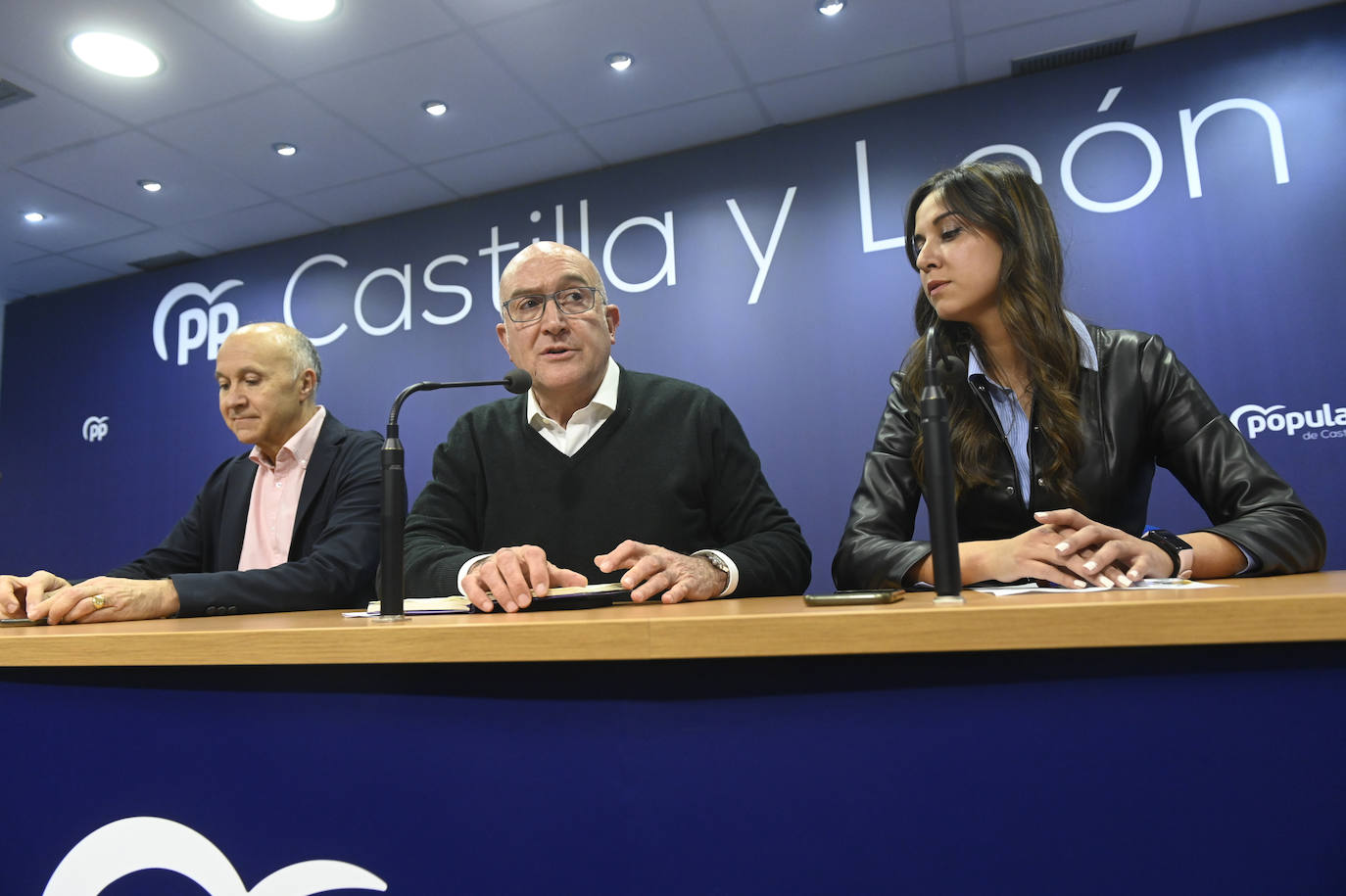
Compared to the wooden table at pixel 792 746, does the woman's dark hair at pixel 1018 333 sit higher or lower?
higher

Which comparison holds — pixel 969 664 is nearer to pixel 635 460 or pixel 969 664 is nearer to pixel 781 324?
pixel 635 460

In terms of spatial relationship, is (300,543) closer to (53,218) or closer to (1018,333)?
(1018,333)

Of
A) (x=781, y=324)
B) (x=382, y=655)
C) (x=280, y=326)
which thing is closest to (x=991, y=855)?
(x=382, y=655)

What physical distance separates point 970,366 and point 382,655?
1.25 m

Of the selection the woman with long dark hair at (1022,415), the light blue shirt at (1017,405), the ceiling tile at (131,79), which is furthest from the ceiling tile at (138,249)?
the light blue shirt at (1017,405)

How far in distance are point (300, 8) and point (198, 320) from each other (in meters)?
2.65

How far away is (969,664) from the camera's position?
0.80 m

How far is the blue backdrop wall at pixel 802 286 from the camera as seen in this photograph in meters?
3.13

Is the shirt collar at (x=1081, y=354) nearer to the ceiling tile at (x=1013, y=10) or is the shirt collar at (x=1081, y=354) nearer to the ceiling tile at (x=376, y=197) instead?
the ceiling tile at (x=1013, y=10)

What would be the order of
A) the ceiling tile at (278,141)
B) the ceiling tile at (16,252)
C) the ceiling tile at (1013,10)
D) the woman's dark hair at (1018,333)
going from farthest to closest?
the ceiling tile at (16,252) → the ceiling tile at (278,141) → the ceiling tile at (1013,10) → the woman's dark hair at (1018,333)

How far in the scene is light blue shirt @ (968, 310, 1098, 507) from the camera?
1.58 m

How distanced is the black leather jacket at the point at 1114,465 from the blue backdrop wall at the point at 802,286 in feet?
6.15

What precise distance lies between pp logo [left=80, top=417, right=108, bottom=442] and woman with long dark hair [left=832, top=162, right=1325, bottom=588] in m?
5.15

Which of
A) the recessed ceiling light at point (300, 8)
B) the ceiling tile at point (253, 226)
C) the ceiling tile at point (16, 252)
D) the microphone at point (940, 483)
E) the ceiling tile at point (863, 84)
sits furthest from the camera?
the ceiling tile at point (16, 252)
